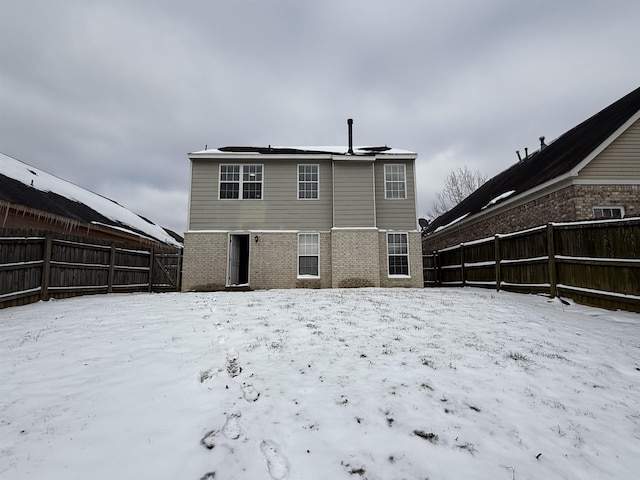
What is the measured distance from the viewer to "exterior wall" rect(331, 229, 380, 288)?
13.5 metres

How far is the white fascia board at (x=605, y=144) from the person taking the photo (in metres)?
10.9

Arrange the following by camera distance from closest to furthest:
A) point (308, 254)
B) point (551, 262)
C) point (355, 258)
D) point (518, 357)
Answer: point (518, 357), point (551, 262), point (355, 258), point (308, 254)

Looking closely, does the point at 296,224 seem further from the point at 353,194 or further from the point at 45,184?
the point at 45,184

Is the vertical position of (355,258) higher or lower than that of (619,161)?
lower

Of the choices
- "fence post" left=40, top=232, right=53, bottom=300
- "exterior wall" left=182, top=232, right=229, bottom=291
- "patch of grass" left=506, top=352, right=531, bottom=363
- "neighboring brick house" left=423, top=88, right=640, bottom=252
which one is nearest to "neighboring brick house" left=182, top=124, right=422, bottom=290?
"exterior wall" left=182, top=232, right=229, bottom=291

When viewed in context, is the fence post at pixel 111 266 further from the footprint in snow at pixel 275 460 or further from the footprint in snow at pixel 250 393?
the footprint in snow at pixel 275 460

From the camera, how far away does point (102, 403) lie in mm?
3229

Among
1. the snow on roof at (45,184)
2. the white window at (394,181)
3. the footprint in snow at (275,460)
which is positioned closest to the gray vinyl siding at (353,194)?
the white window at (394,181)

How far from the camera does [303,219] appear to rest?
1409 centimetres

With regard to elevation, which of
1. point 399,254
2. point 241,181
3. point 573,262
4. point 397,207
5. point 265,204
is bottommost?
point 573,262

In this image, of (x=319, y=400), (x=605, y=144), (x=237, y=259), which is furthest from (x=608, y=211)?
(x=237, y=259)

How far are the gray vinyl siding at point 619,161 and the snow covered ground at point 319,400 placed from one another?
7276mm

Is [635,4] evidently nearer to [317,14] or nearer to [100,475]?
[317,14]

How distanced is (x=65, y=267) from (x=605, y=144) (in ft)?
56.7
